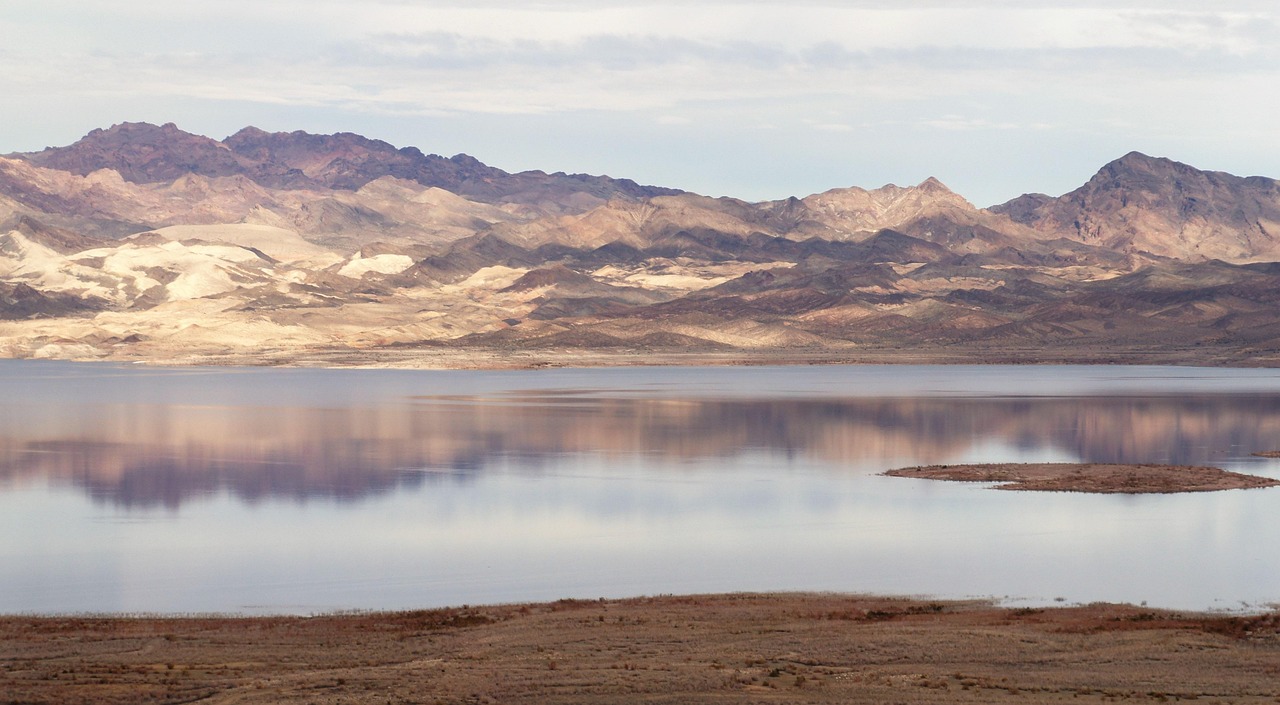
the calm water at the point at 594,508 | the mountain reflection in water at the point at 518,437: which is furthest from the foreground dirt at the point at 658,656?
the mountain reflection in water at the point at 518,437

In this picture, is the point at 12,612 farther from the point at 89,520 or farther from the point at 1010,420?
the point at 1010,420

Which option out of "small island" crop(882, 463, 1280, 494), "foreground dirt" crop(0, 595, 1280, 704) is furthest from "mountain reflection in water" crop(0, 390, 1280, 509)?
"foreground dirt" crop(0, 595, 1280, 704)

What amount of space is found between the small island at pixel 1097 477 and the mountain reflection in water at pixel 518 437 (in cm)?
506

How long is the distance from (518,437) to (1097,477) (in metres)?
33.9

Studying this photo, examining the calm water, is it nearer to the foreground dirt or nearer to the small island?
the small island

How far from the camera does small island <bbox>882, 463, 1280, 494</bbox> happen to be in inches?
2288

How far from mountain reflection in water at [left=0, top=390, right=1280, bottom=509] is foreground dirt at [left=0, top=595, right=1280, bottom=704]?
25.8 m

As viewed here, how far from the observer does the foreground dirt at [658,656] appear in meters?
24.4

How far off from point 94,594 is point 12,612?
9.07 feet

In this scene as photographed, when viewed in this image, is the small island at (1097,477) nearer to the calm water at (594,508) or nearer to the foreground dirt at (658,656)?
the calm water at (594,508)

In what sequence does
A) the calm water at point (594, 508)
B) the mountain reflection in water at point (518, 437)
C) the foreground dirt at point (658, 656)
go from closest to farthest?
1. the foreground dirt at point (658, 656)
2. the calm water at point (594, 508)
3. the mountain reflection in water at point (518, 437)

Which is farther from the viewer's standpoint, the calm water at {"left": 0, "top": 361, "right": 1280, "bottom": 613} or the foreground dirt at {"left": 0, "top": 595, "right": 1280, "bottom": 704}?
the calm water at {"left": 0, "top": 361, "right": 1280, "bottom": 613}

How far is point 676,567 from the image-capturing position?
1593 inches

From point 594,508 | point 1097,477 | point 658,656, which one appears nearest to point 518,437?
point 594,508
